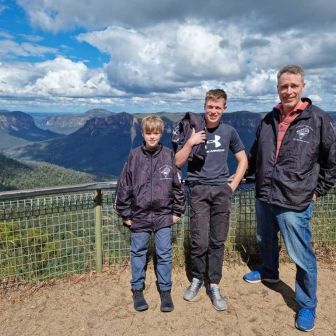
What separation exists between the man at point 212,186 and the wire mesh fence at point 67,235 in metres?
0.58

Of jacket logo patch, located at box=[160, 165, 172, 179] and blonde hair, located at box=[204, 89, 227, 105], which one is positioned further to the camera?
jacket logo patch, located at box=[160, 165, 172, 179]

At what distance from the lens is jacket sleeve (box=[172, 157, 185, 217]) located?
446 centimetres

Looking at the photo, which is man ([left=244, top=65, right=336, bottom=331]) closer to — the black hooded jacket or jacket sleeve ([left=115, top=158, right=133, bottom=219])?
the black hooded jacket

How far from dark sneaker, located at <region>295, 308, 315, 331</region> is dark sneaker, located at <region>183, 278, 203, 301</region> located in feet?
4.02

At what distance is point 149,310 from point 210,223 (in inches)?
50.8

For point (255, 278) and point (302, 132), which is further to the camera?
point (255, 278)

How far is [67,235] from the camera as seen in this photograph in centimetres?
529

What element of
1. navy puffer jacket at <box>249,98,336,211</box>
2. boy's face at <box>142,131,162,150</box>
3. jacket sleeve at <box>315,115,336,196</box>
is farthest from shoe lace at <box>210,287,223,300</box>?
boy's face at <box>142,131,162,150</box>

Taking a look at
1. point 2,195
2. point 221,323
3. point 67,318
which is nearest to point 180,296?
point 221,323

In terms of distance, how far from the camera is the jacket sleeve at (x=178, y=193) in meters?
4.46

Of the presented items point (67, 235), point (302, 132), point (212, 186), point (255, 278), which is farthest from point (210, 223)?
point (67, 235)

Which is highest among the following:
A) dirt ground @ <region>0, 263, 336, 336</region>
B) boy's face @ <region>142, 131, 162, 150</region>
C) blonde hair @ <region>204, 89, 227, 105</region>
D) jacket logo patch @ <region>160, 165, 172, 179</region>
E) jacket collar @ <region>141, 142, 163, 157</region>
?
blonde hair @ <region>204, 89, 227, 105</region>

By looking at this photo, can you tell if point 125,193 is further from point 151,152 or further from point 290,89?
point 290,89

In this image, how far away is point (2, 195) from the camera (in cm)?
445
